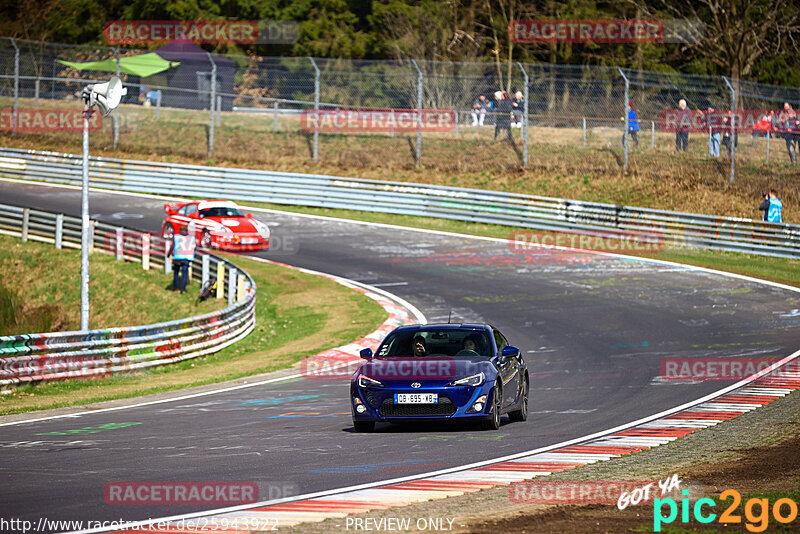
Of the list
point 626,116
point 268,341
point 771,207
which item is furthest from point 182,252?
point 771,207

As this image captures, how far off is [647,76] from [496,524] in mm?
27326

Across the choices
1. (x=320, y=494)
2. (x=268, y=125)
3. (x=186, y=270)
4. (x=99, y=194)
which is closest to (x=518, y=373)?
(x=320, y=494)

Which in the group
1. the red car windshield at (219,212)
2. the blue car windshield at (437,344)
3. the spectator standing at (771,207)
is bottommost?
the blue car windshield at (437,344)

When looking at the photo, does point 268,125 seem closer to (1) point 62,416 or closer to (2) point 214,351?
(2) point 214,351

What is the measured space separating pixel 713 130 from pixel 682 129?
1.03 metres

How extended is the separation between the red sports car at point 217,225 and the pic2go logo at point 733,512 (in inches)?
862

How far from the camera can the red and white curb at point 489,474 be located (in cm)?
741

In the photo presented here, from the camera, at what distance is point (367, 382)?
11484 mm

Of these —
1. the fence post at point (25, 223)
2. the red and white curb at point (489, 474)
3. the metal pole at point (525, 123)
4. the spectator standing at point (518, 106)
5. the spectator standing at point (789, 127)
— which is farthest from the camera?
the spectator standing at point (518, 106)

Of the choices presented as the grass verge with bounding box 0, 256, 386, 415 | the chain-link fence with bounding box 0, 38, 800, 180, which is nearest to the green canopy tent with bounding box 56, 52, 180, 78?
the chain-link fence with bounding box 0, 38, 800, 180

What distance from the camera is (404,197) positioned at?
1320 inches

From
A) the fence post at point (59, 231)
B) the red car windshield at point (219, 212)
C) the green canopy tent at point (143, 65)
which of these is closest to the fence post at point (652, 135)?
the red car windshield at point (219, 212)

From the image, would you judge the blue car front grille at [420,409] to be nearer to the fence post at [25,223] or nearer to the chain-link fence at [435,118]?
the fence post at [25,223]

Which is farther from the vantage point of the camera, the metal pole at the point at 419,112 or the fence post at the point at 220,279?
the metal pole at the point at 419,112
